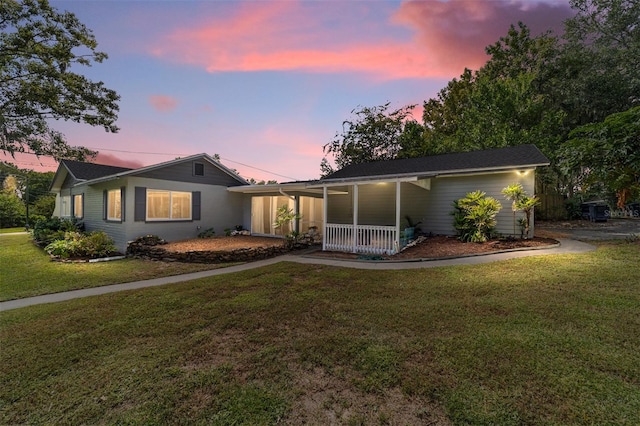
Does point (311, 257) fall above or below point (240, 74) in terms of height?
below

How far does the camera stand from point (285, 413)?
2.17 m

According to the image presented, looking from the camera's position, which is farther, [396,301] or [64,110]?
[64,110]

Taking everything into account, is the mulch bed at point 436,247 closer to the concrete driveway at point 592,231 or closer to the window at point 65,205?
the concrete driveway at point 592,231

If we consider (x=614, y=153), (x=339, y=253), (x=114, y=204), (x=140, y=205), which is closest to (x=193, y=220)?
(x=140, y=205)

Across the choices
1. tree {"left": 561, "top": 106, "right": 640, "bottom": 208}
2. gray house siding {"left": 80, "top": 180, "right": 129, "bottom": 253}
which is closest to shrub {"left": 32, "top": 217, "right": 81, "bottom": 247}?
gray house siding {"left": 80, "top": 180, "right": 129, "bottom": 253}

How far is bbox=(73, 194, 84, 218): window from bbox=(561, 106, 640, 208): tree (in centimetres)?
2126

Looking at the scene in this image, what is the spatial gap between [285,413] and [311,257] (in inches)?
270

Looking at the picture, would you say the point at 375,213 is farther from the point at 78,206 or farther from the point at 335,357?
the point at 78,206

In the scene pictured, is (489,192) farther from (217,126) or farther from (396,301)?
(217,126)

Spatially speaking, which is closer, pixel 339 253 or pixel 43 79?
Answer: pixel 339 253

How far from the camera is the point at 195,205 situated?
1236 centimetres

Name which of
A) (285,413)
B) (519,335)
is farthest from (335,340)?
(519,335)

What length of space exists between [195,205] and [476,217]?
11489mm

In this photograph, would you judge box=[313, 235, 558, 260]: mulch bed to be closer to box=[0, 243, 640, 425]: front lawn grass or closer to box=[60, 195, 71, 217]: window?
box=[0, 243, 640, 425]: front lawn grass
